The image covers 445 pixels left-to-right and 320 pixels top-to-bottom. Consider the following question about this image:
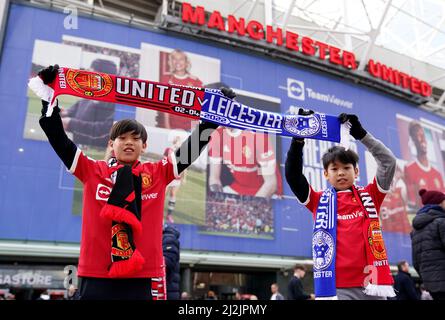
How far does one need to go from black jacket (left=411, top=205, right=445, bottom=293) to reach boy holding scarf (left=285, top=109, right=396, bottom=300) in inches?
59.2

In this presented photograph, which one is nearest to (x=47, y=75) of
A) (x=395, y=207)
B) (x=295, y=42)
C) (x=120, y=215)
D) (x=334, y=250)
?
(x=120, y=215)

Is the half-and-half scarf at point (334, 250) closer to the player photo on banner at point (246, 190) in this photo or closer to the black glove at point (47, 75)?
the black glove at point (47, 75)

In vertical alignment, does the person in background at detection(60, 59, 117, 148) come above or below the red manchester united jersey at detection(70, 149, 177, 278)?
above

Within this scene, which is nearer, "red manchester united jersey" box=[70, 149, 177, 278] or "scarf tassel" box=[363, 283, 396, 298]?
"red manchester united jersey" box=[70, 149, 177, 278]

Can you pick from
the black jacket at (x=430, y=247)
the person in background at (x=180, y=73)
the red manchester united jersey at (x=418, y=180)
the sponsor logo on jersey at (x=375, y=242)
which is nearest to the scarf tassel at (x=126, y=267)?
the sponsor logo on jersey at (x=375, y=242)

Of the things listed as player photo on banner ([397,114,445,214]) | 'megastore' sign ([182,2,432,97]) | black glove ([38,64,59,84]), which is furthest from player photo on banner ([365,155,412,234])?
black glove ([38,64,59,84])

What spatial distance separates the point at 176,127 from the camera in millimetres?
→ 15695

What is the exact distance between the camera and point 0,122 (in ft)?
44.8

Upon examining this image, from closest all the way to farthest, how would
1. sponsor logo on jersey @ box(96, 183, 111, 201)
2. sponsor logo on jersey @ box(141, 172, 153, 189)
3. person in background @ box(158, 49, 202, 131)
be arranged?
1. sponsor logo on jersey @ box(96, 183, 111, 201)
2. sponsor logo on jersey @ box(141, 172, 153, 189)
3. person in background @ box(158, 49, 202, 131)

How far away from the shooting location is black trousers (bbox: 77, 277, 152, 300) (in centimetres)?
207

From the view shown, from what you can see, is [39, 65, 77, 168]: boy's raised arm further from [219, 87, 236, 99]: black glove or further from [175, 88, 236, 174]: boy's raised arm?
[219, 87, 236, 99]: black glove

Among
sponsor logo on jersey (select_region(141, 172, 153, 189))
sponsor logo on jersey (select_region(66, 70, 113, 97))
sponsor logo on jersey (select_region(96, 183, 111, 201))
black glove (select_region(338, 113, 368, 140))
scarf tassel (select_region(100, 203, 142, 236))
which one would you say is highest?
sponsor logo on jersey (select_region(66, 70, 113, 97))

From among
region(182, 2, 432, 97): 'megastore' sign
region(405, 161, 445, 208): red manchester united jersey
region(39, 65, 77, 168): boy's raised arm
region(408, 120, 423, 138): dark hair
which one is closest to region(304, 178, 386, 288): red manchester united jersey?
region(39, 65, 77, 168): boy's raised arm

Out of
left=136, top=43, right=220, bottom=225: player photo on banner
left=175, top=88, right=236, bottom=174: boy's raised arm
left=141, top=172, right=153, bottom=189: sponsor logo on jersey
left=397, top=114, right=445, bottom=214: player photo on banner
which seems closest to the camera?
left=141, top=172, right=153, bottom=189: sponsor logo on jersey
